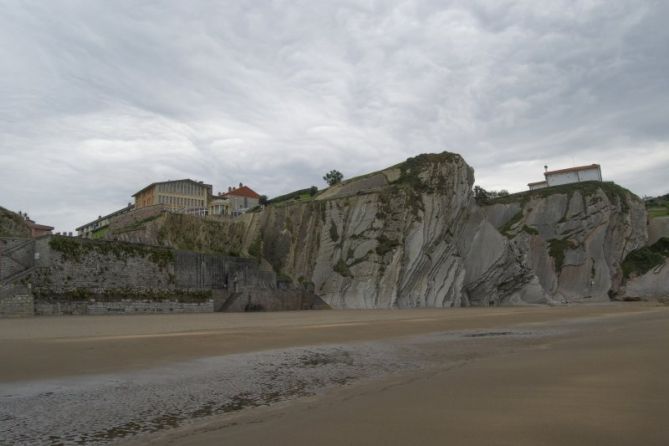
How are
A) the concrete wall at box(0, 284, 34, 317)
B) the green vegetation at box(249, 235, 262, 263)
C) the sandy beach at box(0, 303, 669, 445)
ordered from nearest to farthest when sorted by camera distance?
the sandy beach at box(0, 303, 669, 445) < the concrete wall at box(0, 284, 34, 317) < the green vegetation at box(249, 235, 262, 263)

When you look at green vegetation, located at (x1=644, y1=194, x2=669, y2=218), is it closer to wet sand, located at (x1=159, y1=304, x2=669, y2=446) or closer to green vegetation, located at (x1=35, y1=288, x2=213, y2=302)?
green vegetation, located at (x1=35, y1=288, x2=213, y2=302)

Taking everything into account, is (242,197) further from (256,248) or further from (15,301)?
(15,301)

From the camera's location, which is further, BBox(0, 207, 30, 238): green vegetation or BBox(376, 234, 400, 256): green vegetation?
BBox(376, 234, 400, 256): green vegetation

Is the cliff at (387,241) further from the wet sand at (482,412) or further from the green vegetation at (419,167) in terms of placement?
the wet sand at (482,412)

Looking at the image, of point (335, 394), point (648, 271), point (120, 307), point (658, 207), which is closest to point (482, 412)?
point (335, 394)

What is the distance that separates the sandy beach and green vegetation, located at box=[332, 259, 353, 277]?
2826cm

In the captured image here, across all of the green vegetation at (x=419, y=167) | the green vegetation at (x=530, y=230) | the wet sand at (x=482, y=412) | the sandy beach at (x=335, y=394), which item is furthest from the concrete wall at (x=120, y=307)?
the green vegetation at (x=530, y=230)

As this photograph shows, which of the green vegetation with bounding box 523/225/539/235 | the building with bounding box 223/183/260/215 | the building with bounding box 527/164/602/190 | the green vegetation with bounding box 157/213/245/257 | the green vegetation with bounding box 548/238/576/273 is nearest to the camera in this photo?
the green vegetation with bounding box 157/213/245/257

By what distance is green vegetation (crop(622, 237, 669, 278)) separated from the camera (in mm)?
63875

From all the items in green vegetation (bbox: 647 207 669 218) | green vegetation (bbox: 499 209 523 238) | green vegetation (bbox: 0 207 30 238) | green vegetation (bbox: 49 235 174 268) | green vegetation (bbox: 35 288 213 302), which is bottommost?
green vegetation (bbox: 35 288 213 302)

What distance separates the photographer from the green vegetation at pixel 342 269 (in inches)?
1561

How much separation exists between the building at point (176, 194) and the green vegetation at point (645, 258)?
6342 cm

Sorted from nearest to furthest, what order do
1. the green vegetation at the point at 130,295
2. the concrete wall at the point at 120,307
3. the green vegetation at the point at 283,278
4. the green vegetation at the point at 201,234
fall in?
the concrete wall at the point at 120,307 < the green vegetation at the point at 130,295 < the green vegetation at the point at 283,278 < the green vegetation at the point at 201,234

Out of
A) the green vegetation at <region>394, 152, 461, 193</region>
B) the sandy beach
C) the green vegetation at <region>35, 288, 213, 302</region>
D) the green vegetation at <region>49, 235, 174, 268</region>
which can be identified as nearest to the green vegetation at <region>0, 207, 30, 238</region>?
the green vegetation at <region>49, 235, 174, 268</region>
